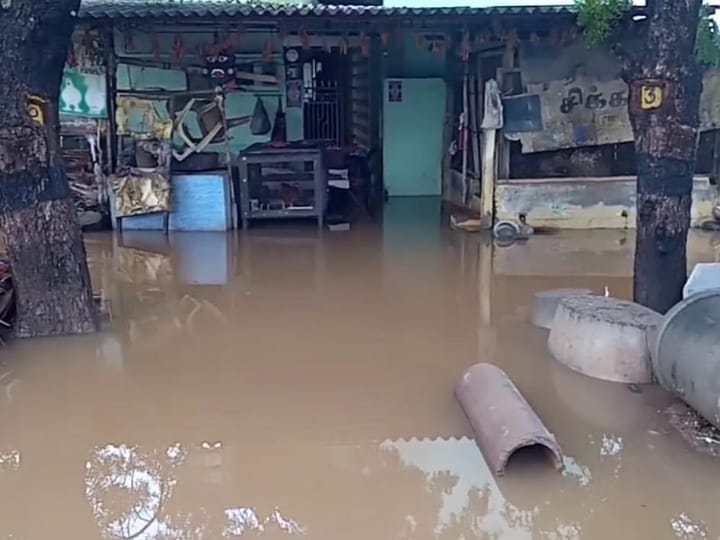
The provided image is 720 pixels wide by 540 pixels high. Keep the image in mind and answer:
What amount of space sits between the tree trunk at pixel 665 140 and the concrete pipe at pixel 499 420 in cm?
151

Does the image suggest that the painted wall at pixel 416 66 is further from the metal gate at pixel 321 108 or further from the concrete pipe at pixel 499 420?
the concrete pipe at pixel 499 420

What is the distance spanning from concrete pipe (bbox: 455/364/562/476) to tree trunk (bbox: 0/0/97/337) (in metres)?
2.66

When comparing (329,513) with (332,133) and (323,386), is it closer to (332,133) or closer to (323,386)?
(323,386)

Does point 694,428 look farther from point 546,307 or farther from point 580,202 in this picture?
point 580,202

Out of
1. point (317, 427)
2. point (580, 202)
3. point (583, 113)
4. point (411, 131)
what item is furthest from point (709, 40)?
point (317, 427)

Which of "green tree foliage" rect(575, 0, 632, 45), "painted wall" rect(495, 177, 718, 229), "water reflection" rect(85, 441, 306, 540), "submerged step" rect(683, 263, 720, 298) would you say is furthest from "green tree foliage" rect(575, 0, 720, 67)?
"water reflection" rect(85, 441, 306, 540)

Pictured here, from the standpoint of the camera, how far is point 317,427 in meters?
3.84

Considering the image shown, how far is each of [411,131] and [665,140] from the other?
687 centimetres

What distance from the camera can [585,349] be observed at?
4.43 meters

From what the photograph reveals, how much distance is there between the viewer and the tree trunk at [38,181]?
473 centimetres

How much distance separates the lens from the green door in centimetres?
1135

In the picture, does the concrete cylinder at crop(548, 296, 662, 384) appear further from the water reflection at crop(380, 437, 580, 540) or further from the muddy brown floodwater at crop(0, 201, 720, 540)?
the water reflection at crop(380, 437, 580, 540)

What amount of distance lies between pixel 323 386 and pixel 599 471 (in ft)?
5.04

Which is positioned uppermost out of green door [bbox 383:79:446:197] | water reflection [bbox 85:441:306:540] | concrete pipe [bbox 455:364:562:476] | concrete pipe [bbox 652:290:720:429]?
green door [bbox 383:79:446:197]
